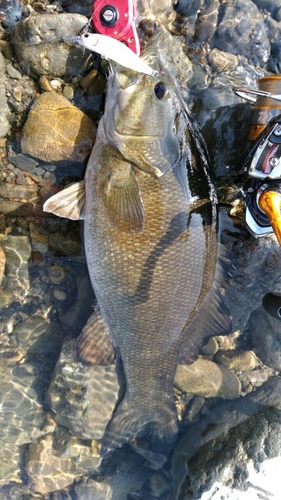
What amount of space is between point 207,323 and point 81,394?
5.46 ft

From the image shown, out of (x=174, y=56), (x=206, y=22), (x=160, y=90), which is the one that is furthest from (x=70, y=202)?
(x=206, y=22)

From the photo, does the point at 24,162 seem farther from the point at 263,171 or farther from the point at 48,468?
the point at 48,468

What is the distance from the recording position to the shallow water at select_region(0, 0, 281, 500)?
390 cm

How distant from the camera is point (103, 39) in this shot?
2.73 m

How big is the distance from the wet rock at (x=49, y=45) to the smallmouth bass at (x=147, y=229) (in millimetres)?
708

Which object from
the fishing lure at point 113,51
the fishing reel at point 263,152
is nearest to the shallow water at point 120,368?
the fishing reel at point 263,152

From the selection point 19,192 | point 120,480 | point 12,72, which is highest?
point 12,72

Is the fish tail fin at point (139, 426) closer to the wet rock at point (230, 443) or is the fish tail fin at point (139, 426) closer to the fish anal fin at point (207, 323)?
the wet rock at point (230, 443)

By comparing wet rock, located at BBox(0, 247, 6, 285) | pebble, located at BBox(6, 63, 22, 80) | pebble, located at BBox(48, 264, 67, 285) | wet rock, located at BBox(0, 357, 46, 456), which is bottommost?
wet rock, located at BBox(0, 357, 46, 456)

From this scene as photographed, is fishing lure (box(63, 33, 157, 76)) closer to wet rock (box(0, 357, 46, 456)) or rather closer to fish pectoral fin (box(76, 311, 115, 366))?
fish pectoral fin (box(76, 311, 115, 366))

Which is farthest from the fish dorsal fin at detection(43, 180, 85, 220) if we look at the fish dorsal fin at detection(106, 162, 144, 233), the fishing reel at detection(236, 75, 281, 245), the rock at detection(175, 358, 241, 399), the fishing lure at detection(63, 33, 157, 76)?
the rock at detection(175, 358, 241, 399)

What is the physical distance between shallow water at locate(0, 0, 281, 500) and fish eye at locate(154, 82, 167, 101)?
1.02m

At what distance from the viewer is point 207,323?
3.71 m

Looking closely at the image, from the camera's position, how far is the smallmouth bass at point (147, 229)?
3.02 m
